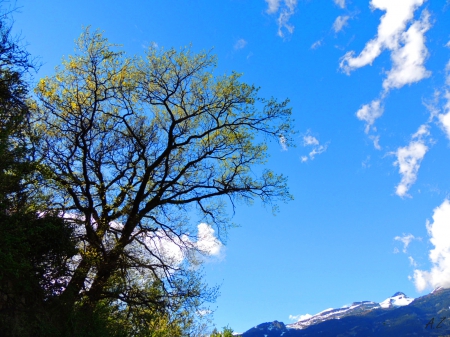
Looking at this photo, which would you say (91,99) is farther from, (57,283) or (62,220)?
(57,283)

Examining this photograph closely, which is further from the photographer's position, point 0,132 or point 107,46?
point 107,46

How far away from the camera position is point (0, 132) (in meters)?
9.20

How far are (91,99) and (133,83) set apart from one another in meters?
2.09

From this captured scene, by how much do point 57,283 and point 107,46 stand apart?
10.0 m

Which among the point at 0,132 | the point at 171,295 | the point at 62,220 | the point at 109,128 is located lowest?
the point at 171,295

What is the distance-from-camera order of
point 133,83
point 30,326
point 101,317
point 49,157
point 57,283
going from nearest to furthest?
point 30,326 < point 57,283 < point 101,317 < point 49,157 < point 133,83

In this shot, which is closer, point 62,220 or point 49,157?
point 62,220

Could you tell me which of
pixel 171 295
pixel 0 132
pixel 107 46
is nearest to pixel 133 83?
pixel 107 46

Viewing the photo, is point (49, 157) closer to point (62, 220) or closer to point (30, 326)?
point (62, 220)

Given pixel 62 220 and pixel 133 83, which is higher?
pixel 133 83

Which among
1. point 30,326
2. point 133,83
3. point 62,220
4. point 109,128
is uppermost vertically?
point 133,83

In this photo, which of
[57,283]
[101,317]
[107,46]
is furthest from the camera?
[107,46]

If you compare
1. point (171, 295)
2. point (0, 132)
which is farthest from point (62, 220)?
point (171, 295)

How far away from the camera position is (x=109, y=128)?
55.1 ft
